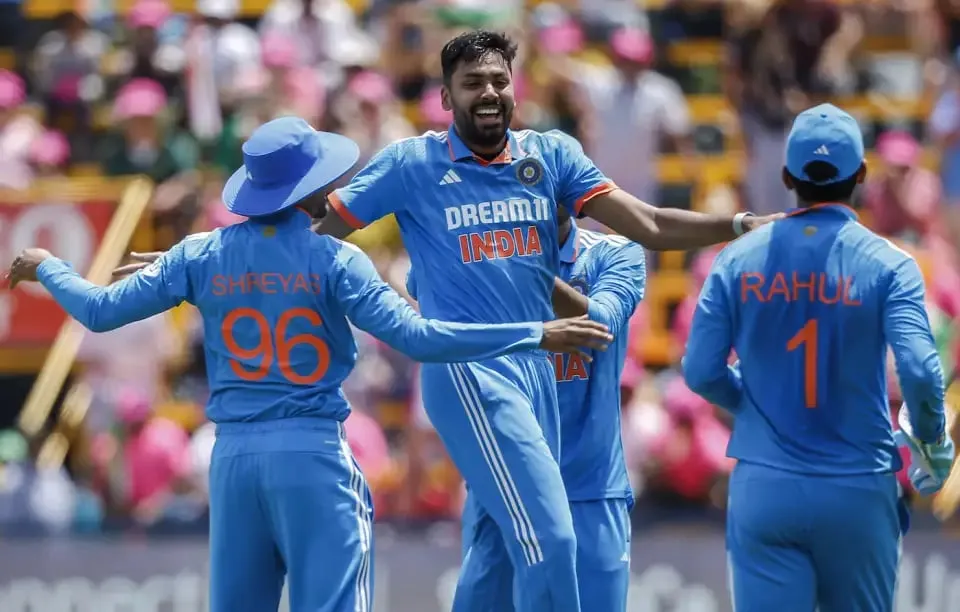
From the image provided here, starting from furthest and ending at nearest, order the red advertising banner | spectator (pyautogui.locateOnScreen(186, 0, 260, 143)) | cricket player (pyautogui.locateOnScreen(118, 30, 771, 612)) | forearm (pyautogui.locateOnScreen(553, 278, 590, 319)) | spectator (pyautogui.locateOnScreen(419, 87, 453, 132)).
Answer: spectator (pyautogui.locateOnScreen(186, 0, 260, 143)) < spectator (pyautogui.locateOnScreen(419, 87, 453, 132)) < the red advertising banner < forearm (pyautogui.locateOnScreen(553, 278, 590, 319)) < cricket player (pyautogui.locateOnScreen(118, 30, 771, 612))

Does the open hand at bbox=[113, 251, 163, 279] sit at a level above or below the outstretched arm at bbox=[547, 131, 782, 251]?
below

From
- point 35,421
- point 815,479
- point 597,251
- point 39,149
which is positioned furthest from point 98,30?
point 815,479

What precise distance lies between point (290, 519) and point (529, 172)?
57.3 inches

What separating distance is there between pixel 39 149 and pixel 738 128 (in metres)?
5.05

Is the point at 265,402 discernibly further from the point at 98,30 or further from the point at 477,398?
the point at 98,30

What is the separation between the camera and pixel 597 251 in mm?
7246

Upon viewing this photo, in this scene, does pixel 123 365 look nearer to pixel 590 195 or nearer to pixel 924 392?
pixel 590 195

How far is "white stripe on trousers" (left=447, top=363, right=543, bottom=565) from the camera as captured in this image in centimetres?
632

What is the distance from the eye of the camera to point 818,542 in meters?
6.25

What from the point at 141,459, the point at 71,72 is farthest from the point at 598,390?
the point at 71,72

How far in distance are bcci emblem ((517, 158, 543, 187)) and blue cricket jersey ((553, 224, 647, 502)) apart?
0.51 m

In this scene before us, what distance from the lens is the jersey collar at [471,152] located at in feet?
A: 21.7

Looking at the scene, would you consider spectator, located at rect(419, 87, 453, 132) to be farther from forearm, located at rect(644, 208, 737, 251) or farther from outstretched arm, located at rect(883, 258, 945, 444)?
outstretched arm, located at rect(883, 258, 945, 444)

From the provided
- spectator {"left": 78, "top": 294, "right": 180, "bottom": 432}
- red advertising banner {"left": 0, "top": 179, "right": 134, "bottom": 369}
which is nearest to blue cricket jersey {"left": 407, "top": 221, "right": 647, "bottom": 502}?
spectator {"left": 78, "top": 294, "right": 180, "bottom": 432}
